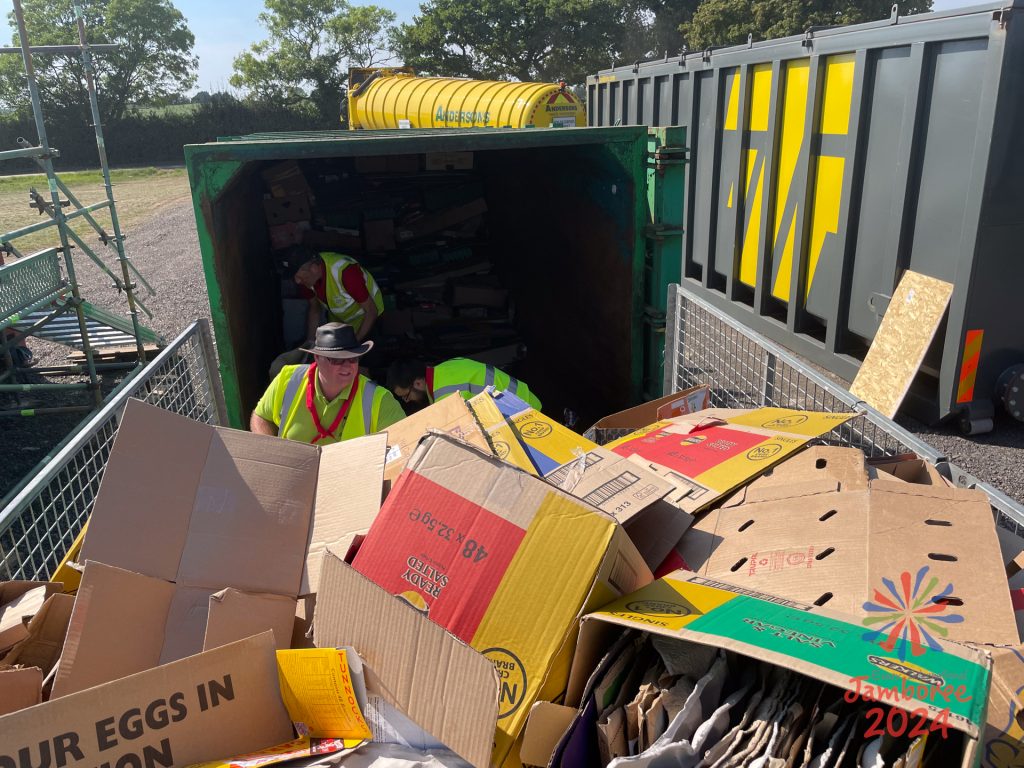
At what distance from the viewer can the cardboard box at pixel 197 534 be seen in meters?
1.95

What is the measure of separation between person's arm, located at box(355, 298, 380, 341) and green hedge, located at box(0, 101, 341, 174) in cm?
3292

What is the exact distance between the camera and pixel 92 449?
112 inches

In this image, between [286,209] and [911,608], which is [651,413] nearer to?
[911,608]

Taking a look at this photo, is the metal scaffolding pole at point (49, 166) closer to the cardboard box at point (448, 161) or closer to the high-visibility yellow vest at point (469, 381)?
the cardboard box at point (448, 161)

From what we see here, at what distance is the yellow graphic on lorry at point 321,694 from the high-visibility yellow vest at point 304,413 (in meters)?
1.78

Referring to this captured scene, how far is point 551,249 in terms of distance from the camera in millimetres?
5535

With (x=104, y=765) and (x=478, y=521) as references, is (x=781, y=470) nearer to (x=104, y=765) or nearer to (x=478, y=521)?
(x=478, y=521)

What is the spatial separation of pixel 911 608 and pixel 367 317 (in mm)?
4117

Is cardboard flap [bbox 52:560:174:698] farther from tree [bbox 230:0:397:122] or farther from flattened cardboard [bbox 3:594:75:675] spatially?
tree [bbox 230:0:397:122]

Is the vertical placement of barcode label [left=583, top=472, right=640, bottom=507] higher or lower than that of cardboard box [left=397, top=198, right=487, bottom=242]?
lower

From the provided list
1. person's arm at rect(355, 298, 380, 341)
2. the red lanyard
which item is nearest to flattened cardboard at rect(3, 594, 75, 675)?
the red lanyard

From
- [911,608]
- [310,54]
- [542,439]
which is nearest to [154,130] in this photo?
[310,54]

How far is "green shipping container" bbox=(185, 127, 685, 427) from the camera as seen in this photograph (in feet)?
12.0

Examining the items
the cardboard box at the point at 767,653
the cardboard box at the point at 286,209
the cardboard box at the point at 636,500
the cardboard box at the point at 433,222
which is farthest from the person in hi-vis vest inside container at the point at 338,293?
the cardboard box at the point at 767,653
